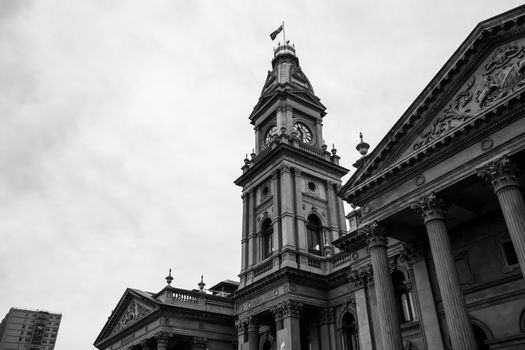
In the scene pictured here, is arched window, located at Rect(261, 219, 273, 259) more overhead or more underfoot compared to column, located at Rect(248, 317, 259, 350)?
more overhead

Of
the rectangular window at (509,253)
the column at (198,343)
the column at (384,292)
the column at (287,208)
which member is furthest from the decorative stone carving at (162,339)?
the rectangular window at (509,253)

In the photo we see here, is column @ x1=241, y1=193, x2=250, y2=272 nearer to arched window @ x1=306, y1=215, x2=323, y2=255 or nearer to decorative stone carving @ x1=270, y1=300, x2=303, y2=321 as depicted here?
arched window @ x1=306, y1=215, x2=323, y2=255

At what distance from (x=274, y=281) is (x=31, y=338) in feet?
436

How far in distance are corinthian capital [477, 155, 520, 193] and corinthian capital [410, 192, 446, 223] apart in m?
2.36

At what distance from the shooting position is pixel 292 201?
35.9m

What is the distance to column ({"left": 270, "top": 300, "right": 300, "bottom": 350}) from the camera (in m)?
29.4

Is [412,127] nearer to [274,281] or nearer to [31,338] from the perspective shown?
[274,281]

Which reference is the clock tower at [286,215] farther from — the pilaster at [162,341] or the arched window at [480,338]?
the arched window at [480,338]

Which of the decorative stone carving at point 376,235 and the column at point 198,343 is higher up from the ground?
A: the decorative stone carving at point 376,235

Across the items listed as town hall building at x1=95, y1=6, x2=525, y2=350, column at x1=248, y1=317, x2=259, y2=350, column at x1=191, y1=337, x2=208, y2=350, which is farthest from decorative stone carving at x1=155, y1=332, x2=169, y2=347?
column at x1=248, y1=317, x2=259, y2=350

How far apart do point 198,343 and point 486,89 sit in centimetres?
2941

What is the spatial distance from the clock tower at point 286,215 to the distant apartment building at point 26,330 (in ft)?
410

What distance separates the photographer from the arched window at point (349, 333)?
2984 centimetres

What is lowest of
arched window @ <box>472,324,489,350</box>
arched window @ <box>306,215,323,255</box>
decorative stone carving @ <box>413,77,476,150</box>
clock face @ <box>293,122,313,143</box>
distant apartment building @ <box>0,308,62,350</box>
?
arched window @ <box>472,324,489,350</box>
